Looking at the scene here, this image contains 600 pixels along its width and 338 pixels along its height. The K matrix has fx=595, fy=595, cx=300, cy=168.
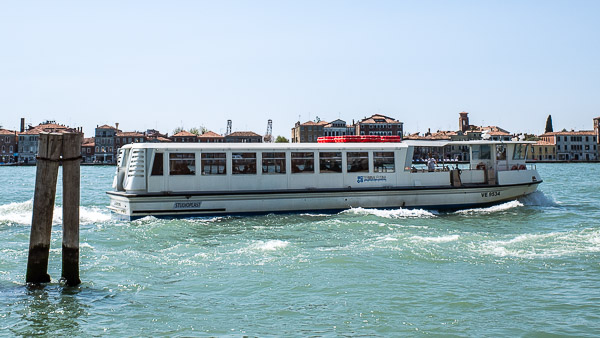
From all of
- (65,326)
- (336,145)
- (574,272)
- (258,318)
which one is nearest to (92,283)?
(65,326)

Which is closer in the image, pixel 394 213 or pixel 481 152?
pixel 394 213

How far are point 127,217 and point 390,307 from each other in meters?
12.4

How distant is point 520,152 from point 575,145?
146569mm

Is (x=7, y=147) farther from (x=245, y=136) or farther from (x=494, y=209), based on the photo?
(x=494, y=209)

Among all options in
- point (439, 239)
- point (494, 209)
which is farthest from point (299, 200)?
point (494, 209)

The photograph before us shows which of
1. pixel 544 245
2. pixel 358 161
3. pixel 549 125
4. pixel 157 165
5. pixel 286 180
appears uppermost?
pixel 549 125

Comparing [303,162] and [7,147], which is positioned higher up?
[7,147]

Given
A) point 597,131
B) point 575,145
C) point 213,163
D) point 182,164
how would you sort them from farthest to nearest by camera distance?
point 597,131
point 575,145
point 213,163
point 182,164

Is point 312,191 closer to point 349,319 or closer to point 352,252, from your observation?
point 352,252

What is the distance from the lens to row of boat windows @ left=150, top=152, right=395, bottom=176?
69.1ft

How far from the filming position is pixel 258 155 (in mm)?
21859

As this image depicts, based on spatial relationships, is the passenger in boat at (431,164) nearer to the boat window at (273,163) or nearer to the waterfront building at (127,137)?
the boat window at (273,163)

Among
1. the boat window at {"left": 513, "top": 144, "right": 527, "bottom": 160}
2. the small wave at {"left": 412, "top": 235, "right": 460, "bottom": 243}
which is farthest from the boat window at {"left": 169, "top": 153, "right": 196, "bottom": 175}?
the boat window at {"left": 513, "top": 144, "right": 527, "bottom": 160}

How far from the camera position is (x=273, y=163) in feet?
72.2
